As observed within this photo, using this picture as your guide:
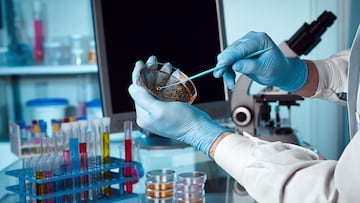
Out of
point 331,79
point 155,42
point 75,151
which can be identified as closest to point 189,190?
point 75,151

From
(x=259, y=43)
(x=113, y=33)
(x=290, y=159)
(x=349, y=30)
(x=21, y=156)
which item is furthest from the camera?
(x=349, y=30)

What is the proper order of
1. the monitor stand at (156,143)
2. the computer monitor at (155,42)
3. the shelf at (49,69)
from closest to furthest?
the computer monitor at (155,42) < the monitor stand at (156,143) < the shelf at (49,69)

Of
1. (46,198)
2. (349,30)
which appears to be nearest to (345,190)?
(46,198)

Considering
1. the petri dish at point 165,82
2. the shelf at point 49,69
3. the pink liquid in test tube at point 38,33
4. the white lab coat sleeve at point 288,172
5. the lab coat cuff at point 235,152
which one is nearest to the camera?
the white lab coat sleeve at point 288,172

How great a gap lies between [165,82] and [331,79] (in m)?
0.58

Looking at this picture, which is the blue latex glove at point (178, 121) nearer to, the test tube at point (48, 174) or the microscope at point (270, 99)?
the test tube at point (48, 174)

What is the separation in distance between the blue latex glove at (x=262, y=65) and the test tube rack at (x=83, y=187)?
0.35 m

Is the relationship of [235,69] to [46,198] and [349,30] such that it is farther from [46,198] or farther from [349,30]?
[349,30]

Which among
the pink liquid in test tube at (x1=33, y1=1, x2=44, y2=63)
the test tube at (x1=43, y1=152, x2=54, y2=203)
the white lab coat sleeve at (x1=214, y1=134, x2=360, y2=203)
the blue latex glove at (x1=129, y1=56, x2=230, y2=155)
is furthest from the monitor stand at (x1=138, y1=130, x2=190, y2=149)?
the pink liquid in test tube at (x1=33, y1=1, x2=44, y2=63)

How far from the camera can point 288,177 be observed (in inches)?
38.0

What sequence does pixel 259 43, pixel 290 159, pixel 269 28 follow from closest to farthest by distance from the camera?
pixel 290 159
pixel 259 43
pixel 269 28

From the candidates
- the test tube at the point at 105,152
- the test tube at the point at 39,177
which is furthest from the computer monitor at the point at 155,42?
the test tube at the point at 39,177

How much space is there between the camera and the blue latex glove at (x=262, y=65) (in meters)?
1.31

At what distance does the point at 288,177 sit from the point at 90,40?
7.34ft
